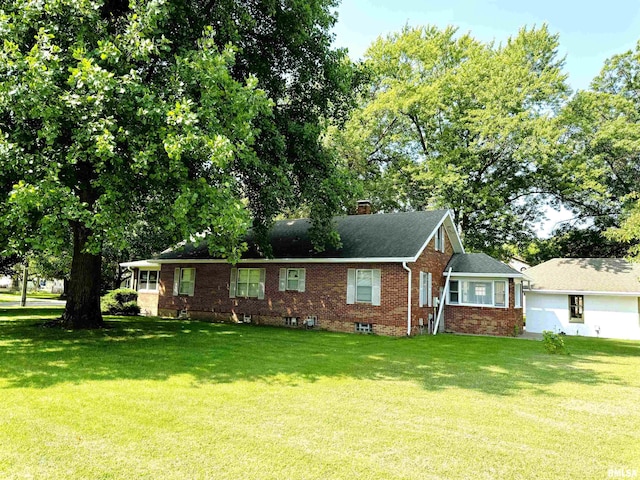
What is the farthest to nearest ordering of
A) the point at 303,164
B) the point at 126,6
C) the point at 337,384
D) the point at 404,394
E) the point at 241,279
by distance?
the point at 241,279
the point at 303,164
the point at 126,6
the point at 337,384
the point at 404,394

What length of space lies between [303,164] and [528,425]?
12.0 m

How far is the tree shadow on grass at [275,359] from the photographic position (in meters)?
8.38

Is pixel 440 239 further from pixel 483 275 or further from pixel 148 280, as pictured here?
pixel 148 280

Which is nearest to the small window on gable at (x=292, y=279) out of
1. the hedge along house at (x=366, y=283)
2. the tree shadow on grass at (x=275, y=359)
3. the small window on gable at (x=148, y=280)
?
the hedge along house at (x=366, y=283)

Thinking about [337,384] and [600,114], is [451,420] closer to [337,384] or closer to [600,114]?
[337,384]

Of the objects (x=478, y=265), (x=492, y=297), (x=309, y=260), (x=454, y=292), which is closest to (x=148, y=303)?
(x=309, y=260)

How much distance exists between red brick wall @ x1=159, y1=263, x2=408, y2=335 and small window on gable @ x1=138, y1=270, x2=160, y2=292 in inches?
46.0

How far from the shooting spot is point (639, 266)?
21.3 metres

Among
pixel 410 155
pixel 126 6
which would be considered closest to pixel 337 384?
pixel 126 6

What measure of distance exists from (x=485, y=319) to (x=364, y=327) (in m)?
5.55

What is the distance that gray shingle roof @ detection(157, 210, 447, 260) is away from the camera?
56.7ft

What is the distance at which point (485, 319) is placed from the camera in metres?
18.4

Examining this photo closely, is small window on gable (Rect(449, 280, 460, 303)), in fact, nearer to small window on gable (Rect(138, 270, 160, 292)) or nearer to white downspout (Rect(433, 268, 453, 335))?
white downspout (Rect(433, 268, 453, 335))

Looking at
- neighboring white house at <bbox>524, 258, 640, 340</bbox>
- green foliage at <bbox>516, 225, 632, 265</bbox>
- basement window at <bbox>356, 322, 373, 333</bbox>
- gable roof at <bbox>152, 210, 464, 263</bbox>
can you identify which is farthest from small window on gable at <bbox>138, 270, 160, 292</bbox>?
green foliage at <bbox>516, 225, 632, 265</bbox>
